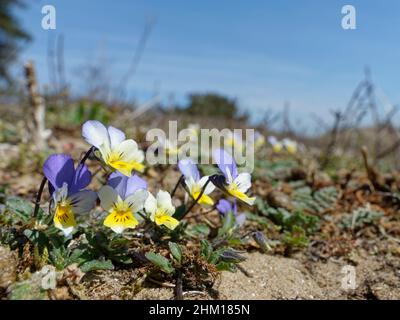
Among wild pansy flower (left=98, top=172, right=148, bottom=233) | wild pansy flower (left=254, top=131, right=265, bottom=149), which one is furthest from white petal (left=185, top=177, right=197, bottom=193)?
wild pansy flower (left=254, top=131, right=265, bottom=149)

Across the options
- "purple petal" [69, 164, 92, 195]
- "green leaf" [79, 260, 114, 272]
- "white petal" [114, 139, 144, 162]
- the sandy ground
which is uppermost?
"white petal" [114, 139, 144, 162]

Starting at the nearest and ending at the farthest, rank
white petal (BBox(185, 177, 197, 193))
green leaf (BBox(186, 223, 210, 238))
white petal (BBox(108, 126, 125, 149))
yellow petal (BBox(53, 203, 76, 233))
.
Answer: yellow petal (BBox(53, 203, 76, 233)) < white petal (BBox(108, 126, 125, 149)) < white petal (BBox(185, 177, 197, 193)) < green leaf (BBox(186, 223, 210, 238))

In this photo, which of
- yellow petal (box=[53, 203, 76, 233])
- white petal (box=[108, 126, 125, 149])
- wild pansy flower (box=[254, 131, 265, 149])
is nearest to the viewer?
yellow petal (box=[53, 203, 76, 233])

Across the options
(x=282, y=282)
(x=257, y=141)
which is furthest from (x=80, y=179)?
(x=257, y=141)

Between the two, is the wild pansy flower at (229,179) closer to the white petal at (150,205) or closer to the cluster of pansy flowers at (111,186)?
the cluster of pansy flowers at (111,186)

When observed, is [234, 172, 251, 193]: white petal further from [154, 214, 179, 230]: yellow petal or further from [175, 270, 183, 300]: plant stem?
[175, 270, 183, 300]: plant stem

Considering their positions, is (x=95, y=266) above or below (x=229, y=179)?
below

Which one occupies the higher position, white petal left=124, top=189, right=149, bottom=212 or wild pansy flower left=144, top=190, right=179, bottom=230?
white petal left=124, top=189, right=149, bottom=212

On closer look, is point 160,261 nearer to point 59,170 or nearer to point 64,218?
point 64,218
